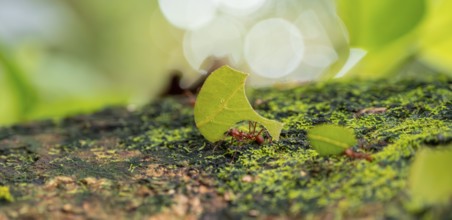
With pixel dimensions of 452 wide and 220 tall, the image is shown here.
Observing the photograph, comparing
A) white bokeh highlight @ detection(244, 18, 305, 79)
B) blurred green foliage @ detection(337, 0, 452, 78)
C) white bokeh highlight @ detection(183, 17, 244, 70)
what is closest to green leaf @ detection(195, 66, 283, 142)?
blurred green foliage @ detection(337, 0, 452, 78)

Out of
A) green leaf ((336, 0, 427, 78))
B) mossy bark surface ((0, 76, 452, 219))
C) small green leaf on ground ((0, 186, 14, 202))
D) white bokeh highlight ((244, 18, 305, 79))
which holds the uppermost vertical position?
white bokeh highlight ((244, 18, 305, 79))

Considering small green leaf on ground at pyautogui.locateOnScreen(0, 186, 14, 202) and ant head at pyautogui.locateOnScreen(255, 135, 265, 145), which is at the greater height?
ant head at pyautogui.locateOnScreen(255, 135, 265, 145)

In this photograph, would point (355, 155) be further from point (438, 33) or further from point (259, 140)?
point (438, 33)

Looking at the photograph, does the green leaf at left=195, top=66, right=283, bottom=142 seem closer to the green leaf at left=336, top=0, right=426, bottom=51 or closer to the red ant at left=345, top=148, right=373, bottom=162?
the red ant at left=345, top=148, right=373, bottom=162

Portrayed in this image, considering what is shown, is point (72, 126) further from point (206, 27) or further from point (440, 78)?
point (206, 27)

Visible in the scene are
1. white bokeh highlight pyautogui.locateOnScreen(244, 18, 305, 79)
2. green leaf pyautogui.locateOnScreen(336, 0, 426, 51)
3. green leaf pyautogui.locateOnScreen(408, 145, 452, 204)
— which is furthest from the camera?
white bokeh highlight pyautogui.locateOnScreen(244, 18, 305, 79)

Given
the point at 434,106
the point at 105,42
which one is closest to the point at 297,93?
the point at 434,106

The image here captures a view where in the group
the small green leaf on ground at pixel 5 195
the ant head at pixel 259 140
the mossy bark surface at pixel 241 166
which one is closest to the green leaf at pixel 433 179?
the mossy bark surface at pixel 241 166

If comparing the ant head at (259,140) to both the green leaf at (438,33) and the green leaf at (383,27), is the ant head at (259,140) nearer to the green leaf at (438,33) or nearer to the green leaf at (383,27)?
the green leaf at (383,27)

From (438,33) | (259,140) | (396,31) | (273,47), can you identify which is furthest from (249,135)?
(273,47)
